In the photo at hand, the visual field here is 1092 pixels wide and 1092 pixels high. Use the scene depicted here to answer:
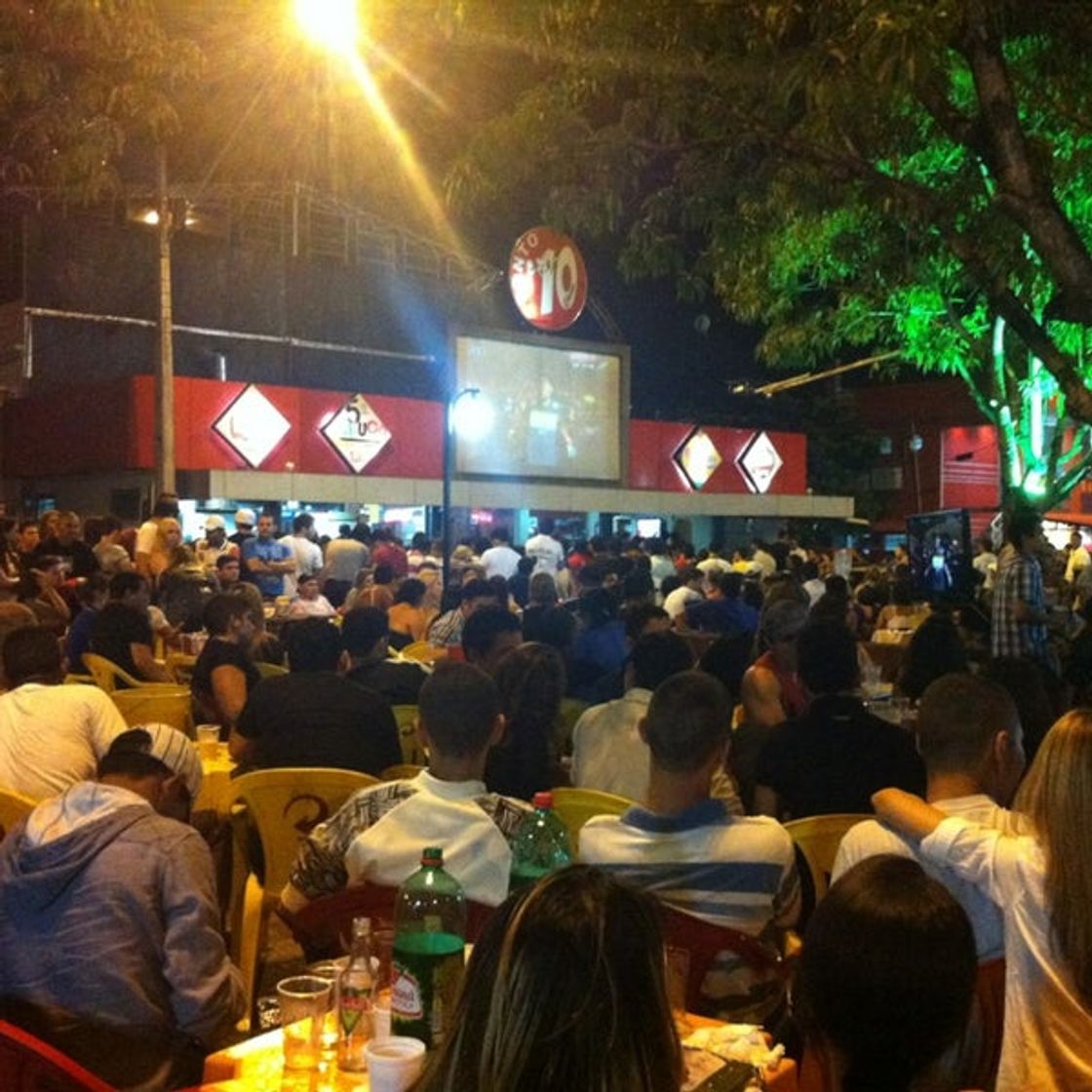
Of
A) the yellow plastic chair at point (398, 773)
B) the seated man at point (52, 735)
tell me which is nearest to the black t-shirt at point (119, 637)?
the seated man at point (52, 735)

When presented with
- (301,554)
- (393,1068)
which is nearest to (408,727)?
(393,1068)

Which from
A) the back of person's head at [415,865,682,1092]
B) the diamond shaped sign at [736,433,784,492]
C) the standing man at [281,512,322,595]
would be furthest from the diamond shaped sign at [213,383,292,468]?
the back of person's head at [415,865,682,1092]

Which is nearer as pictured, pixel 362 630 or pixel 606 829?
pixel 606 829

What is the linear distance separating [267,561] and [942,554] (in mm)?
7246

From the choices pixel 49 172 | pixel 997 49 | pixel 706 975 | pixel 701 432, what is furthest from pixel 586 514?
pixel 706 975

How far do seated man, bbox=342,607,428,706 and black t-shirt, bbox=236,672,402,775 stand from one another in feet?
4.40

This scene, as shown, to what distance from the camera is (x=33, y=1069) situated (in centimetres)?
245

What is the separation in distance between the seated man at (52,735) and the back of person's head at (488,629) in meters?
2.39

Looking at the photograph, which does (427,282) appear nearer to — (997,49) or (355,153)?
(355,153)

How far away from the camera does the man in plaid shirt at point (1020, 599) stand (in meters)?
9.12

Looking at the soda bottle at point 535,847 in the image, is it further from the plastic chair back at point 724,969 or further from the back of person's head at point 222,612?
the back of person's head at point 222,612

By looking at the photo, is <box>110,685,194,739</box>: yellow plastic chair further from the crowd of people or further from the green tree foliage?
the green tree foliage

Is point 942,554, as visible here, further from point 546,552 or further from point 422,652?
point 422,652

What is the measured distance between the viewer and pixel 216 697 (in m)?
6.66
